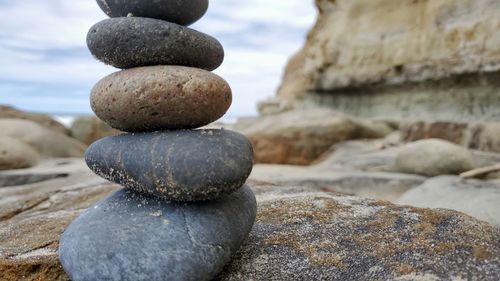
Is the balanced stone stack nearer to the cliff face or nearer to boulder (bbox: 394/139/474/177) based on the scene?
boulder (bbox: 394/139/474/177)

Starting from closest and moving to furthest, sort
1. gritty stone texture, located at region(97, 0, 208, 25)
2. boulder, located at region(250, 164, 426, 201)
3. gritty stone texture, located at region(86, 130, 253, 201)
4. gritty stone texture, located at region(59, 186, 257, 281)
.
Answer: gritty stone texture, located at region(59, 186, 257, 281) < gritty stone texture, located at region(86, 130, 253, 201) < gritty stone texture, located at region(97, 0, 208, 25) < boulder, located at region(250, 164, 426, 201)

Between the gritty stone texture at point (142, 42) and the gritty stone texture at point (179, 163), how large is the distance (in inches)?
14.8

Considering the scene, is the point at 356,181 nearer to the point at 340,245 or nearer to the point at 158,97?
the point at 340,245

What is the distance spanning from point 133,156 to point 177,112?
0.90ft

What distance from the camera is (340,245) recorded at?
1.98m

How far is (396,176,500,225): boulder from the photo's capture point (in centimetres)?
298

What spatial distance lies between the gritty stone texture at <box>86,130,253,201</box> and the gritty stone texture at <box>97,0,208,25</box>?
2.00 feet

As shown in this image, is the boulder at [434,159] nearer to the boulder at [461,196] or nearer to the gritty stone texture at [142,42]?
the boulder at [461,196]

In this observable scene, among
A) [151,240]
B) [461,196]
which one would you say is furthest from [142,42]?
[461,196]

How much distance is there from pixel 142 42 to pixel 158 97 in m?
0.30

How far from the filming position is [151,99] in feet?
6.04

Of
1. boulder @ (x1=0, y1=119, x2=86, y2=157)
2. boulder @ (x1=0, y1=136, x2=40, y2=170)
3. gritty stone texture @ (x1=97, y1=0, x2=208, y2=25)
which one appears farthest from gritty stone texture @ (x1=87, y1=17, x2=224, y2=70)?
boulder @ (x1=0, y1=119, x2=86, y2=157)

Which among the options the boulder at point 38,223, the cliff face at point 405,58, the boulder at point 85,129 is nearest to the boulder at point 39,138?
the boulder at point 85,129

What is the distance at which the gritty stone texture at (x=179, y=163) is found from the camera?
1.76 m
